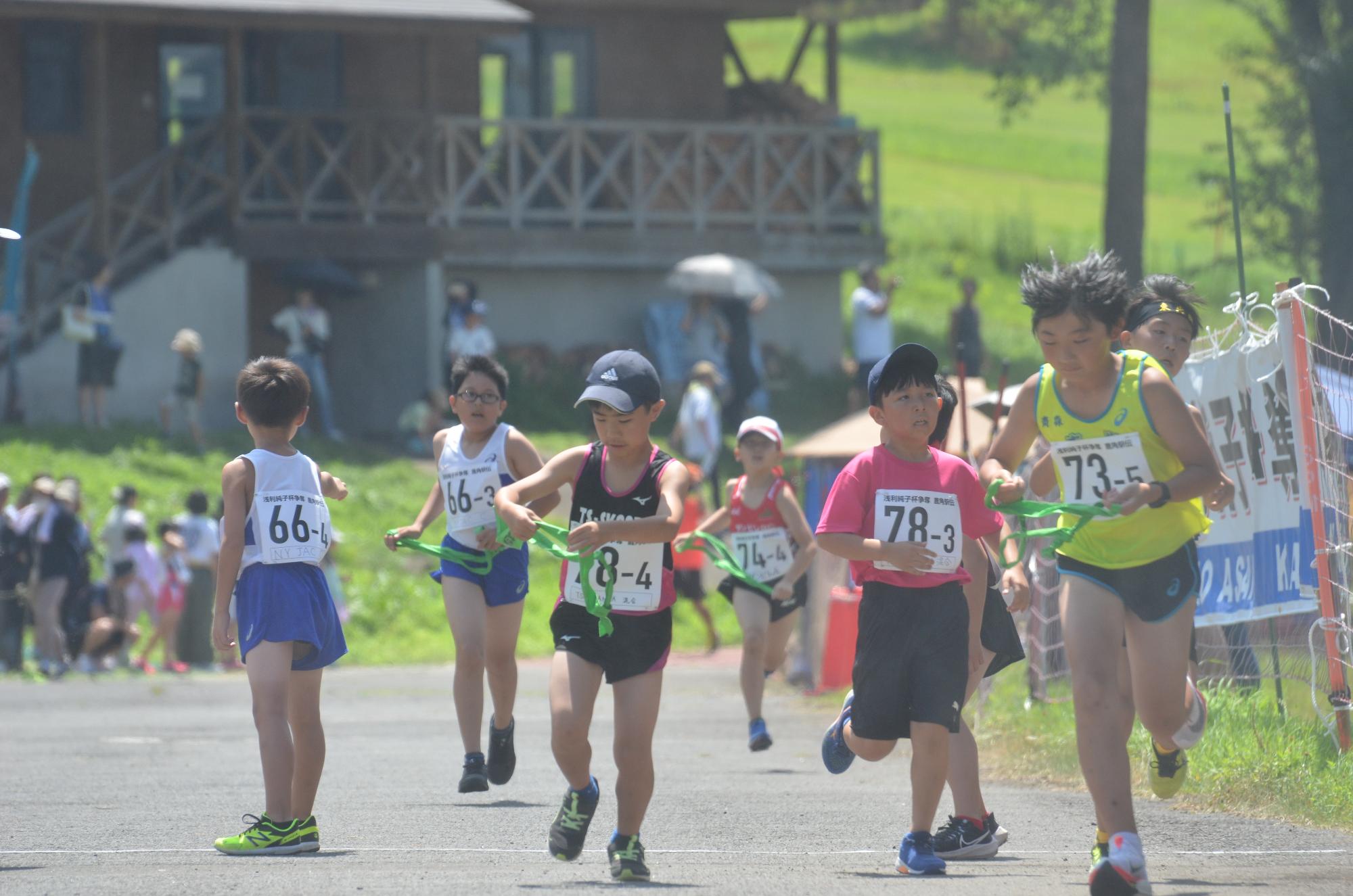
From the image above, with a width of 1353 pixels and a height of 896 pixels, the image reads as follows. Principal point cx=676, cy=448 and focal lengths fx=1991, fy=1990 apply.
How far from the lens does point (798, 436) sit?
27172mm

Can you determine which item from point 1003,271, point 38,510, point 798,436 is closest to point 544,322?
point 798,436

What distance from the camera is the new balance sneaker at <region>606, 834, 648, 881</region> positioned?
670cm

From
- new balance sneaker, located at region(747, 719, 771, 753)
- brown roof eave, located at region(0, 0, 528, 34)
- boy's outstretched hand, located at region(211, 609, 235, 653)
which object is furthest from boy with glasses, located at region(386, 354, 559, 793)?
brown roof eave, located at region(0, 0, 528, 34)

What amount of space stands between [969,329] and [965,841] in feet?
62.5

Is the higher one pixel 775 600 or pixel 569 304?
pixel 569 304

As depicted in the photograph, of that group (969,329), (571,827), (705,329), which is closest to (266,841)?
(571,827)

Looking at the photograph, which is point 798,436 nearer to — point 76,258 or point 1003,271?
point 76,258

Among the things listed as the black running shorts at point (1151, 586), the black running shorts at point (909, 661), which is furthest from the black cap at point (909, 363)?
the black running shorts at point (1151, 586)

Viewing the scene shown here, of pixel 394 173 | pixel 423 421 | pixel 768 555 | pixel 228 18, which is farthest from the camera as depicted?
Result: pixel 394 173

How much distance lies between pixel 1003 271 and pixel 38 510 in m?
27.2

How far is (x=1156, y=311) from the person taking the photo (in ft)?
28.5

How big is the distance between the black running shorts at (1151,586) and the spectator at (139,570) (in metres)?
13.3

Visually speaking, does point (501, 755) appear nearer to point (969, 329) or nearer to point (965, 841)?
point (965, 841)

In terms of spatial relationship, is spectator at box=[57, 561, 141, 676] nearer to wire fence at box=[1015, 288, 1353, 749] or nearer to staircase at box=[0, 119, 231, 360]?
staircase at box=[0, 119, 231, 360]
